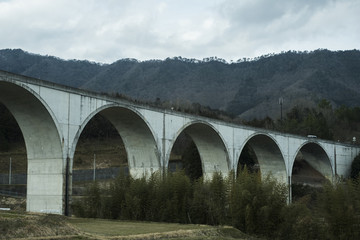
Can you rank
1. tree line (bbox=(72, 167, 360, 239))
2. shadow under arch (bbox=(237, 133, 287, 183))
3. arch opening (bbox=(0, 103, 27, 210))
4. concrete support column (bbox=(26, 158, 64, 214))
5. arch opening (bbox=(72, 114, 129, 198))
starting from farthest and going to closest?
1. arch opening (bbox=(72, 114, 129, 198))
2. shadow under arch (bbox=(237, 133, 287, 183))
3. arch opening (bbox=(0, 103, 27, 210))
4. concrete support column (bbox=(26, 158, 64, 214))
5. tree line (bbox=(72, 167, 360, 239))

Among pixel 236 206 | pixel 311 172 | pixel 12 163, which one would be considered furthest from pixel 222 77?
pixel 236 206

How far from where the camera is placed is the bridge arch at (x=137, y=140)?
3108 cm

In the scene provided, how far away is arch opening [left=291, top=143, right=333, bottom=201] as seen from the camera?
56.1 m

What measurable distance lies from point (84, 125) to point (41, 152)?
8.89 ft

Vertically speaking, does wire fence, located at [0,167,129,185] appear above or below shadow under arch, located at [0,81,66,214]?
below

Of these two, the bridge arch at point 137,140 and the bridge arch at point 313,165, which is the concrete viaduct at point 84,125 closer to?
the bridge arch at point 137,140

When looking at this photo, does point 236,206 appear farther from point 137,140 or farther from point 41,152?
point 137,140

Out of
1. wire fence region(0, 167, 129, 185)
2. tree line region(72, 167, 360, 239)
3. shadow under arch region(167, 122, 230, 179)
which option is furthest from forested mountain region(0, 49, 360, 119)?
tree line region(72, 167, 360, 239)

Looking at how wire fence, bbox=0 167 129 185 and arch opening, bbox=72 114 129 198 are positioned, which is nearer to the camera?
wire fence, bbox=0 167 129 185

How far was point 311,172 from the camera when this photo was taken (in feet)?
213

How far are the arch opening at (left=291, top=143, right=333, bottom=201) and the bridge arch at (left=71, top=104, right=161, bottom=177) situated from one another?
25616 mm

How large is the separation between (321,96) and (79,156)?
79.2m

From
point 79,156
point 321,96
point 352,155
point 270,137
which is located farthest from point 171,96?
point 270,137

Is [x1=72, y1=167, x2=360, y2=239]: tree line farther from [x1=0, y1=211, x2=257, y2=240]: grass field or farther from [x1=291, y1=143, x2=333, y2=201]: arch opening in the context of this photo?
[x1=291, y1=143, x2=333, y2=201]: arch opening
